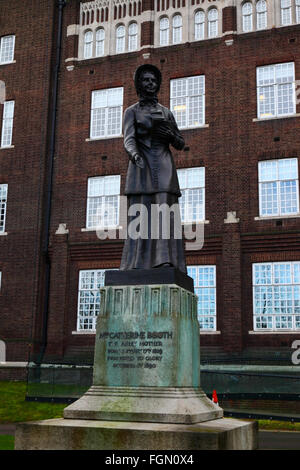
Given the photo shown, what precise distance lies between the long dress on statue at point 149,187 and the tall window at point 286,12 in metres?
19.5

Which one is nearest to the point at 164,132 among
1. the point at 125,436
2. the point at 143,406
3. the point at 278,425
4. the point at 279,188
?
the point at 143,406

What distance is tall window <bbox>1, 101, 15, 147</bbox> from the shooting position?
29203mm

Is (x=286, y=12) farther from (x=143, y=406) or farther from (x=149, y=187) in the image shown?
(x=143, y=406)

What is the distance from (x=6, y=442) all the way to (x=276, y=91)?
19294mm

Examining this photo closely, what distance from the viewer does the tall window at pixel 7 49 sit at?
30203mm

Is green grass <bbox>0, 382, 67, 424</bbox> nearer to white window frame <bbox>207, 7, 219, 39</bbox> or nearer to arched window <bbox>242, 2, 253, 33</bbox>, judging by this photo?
white window frame <bbox>207, 7, 219, 39</bbox>

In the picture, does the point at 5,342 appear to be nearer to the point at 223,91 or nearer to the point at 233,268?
the point at 233,268

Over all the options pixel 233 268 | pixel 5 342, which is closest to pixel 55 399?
pixel 5 342

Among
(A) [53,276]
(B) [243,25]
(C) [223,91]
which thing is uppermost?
(B) [243,25]

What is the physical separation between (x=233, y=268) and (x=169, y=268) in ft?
53.6

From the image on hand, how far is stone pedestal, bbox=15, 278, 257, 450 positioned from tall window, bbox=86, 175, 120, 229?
1866 cm

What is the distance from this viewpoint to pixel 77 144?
91.7 ft

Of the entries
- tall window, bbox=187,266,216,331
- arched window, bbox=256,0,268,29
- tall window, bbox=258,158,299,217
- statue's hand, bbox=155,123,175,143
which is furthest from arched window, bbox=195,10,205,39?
statue's hand, bbox=155,123,175,143

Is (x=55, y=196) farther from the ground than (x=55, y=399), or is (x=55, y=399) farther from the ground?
(x=55, y=196)
